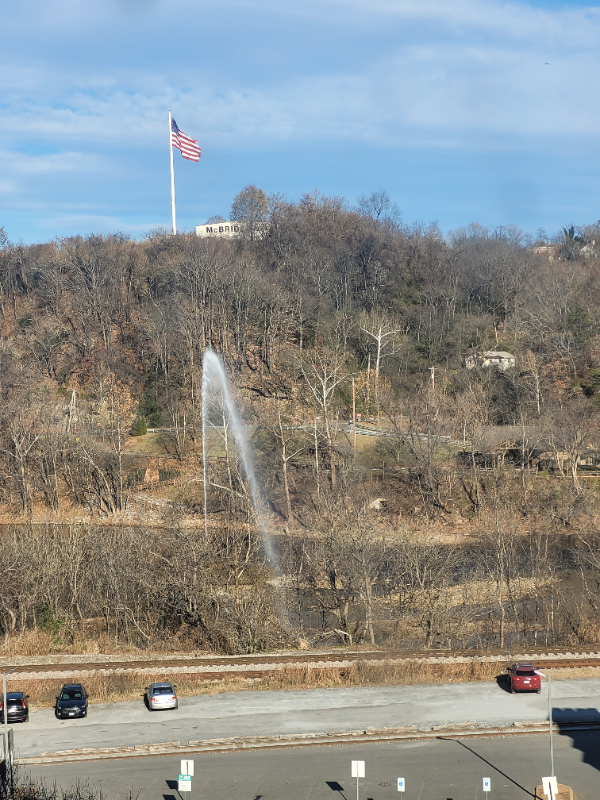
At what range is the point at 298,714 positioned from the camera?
22062 millimetres

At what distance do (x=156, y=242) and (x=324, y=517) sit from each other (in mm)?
61304

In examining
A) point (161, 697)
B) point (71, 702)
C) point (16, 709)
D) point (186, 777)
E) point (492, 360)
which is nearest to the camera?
point (186, 777)

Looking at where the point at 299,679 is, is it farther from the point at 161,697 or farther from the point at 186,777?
the point at 186,777

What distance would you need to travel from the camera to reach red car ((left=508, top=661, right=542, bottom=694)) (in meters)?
23.1

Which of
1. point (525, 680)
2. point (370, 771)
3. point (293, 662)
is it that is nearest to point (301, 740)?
point (370, 771)

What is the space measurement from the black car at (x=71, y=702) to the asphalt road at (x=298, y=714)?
21cm

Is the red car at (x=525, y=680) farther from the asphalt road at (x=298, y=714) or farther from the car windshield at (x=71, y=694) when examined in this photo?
the car windshield at (x=71, y=694)

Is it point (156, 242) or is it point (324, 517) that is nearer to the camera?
point (324, 517)

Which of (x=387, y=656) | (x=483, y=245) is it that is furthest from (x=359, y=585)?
(x=483, y=245)

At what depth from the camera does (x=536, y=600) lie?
34188mm

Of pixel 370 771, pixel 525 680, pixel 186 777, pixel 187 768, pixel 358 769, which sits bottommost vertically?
pixel 370 771

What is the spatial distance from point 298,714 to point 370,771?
12.4 feet

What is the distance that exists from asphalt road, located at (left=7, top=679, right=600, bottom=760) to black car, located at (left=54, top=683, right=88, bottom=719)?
0.21 meters

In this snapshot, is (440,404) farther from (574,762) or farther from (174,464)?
(574,762)
